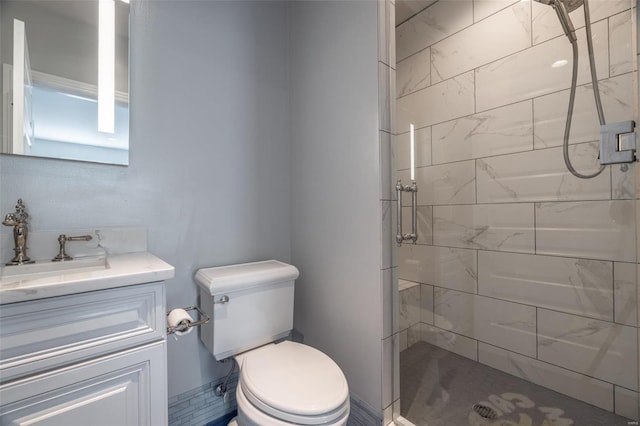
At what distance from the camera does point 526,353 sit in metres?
1.50

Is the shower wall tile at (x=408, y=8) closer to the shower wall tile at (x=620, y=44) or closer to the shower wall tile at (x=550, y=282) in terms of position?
the shower wall tile at (x=620, y=44)

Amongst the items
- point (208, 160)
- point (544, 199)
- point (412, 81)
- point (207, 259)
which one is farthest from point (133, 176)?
point (544, 199)

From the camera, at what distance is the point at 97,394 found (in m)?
0.74

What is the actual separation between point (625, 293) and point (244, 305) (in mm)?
1664

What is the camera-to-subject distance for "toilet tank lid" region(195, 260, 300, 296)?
1.17m

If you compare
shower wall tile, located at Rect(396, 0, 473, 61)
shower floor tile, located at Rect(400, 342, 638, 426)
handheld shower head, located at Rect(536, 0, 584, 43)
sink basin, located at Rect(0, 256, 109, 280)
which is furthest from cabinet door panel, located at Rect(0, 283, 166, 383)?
handheld shower head, located at Rect(536, 0, 584, 43)

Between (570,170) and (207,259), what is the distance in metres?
1.83

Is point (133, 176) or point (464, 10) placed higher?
point (464, 10)

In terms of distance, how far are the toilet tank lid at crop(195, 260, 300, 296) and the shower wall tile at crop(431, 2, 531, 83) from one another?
1.47 meters

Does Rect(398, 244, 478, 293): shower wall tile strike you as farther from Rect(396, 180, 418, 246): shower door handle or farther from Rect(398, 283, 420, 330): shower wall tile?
Rect(396, 180, 418, 246): shower door handle

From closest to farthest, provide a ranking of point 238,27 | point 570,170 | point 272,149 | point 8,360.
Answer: point 8,360
point 570,170
point 238,27
point 272,149

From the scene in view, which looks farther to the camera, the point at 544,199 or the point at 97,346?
the point at 544,199

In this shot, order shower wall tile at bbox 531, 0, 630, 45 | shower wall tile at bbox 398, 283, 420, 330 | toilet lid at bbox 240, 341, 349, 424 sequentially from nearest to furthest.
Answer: toilet lid at bbox 240, 341, 349, 424 → shower wall tile at bbox 531, 0, 630, 45 → shower wall tile at bbox 398, 283, 420, 330

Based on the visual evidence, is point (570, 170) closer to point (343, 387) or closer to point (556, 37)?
point (556, 37)
